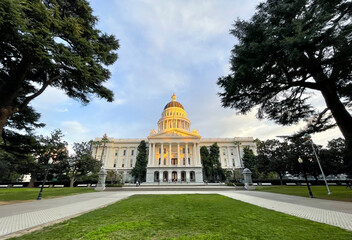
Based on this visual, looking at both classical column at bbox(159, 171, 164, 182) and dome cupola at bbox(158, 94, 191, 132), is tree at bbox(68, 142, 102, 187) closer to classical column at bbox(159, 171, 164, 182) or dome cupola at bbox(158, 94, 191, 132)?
classical column at bbox(159, 171, 164, 182)

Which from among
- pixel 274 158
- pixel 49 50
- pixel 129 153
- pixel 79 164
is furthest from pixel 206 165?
pixel 49 50

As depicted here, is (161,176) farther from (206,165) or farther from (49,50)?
(49,50)

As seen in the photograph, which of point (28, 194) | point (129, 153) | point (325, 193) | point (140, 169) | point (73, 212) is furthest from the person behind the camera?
point (129, 153)

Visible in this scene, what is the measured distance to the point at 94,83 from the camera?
10672mm

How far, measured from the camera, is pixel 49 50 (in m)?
7.61

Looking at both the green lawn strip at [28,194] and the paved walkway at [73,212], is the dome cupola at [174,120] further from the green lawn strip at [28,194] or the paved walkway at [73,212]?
the paved walkway at [73,212]

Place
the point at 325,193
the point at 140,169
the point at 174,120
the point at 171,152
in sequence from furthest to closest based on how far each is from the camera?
Answer: the point at 174,120
the point at 171,152
the point at 140,169
the point at 325,193

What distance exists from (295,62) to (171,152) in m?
46.6

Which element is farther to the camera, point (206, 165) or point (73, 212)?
point (206, 165)

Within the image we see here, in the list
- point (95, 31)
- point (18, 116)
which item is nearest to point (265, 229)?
point (95, 31)

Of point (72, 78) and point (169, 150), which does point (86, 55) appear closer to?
point (72, 78)

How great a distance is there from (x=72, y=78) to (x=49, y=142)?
31.3m

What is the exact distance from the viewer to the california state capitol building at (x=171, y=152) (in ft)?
148

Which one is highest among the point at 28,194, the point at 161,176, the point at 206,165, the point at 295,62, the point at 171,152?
→ the point at 171,152
